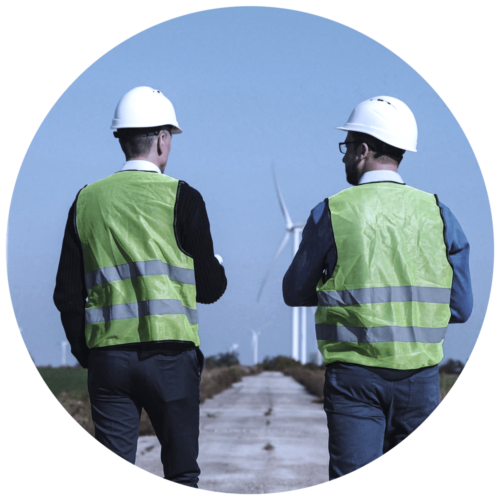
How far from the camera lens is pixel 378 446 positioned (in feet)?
17.5

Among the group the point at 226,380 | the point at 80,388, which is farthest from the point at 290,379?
the point at 80,388

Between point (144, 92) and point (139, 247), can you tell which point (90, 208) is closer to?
point (139, 247)

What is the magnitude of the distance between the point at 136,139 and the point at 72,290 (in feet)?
4.42

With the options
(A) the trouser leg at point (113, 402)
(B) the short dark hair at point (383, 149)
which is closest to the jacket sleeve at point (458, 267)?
(B) the short dark hair at point (383, 149)

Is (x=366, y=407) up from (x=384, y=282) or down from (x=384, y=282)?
down

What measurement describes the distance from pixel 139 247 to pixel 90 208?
A: 1.89 ft

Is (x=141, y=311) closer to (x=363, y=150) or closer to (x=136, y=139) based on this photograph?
(x=136, y=139)

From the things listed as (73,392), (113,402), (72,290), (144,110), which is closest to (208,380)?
(73,392)

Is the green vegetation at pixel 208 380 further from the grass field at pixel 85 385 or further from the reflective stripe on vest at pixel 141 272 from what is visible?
the reflective stripe on vest at pixel 141 272

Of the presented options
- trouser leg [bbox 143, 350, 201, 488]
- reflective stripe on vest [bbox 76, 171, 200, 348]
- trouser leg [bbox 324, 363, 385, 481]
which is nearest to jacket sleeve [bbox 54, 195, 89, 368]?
reflective stripe on vest [bbox 76, 171, 200, 348]

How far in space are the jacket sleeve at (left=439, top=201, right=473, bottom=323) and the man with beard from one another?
Result: 0.5 inches

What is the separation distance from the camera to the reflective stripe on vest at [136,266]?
539 centimetres

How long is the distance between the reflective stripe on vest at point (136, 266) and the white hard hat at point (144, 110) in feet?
1.69

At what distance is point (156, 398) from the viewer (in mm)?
5402
